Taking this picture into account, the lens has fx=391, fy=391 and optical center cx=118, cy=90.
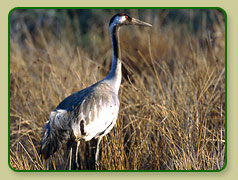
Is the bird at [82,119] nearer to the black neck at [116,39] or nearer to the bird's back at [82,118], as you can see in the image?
the bird's back at [82,118]

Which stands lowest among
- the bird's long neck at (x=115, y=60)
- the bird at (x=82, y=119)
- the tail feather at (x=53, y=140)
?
the tail feather at (x=53, y=140)

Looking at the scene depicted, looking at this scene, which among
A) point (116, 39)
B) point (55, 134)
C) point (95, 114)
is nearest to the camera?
point (55, 134)

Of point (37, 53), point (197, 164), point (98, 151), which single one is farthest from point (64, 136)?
point (37, 53)

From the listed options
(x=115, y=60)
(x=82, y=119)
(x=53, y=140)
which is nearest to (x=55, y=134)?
(x=53, y=140)

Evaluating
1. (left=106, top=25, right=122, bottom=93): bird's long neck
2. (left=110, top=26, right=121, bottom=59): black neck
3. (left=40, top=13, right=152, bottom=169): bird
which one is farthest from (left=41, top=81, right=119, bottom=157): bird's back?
(left=110, top=26, right=121, bottom=59): black neck

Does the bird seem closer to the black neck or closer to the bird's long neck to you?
the bird's long neck

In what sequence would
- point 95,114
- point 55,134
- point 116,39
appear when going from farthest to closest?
point 116,39 < point 95,114 < point 55,134

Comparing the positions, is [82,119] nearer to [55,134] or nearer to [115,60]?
[55,134]

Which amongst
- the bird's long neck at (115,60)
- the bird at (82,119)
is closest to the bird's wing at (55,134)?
the bird at (82,119)

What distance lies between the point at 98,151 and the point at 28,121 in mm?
717

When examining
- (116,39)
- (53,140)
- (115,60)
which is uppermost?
(116,39)

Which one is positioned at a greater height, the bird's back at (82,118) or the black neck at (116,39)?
the black neck at (116,39)

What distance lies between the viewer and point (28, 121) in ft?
10.1

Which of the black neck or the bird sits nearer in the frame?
the bird
